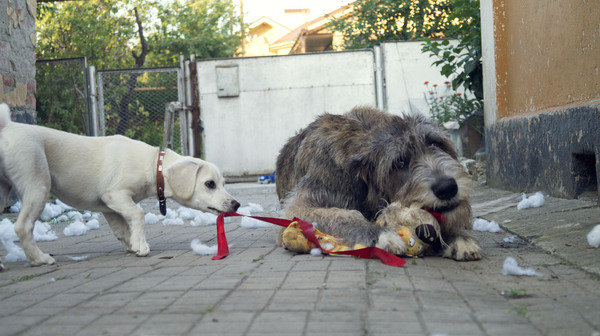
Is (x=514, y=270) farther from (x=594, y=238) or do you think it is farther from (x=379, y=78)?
(x=379, y=78)

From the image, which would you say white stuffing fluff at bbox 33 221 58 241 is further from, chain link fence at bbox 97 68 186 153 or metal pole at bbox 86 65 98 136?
chain link fence at bbox 97 68 186 153

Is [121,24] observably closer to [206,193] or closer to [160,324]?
[206,193]

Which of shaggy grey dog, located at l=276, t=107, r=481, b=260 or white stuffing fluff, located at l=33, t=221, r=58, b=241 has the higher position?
shaggy grey dog, located at l=276, t=107, r=481, b=260

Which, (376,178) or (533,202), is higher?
(376,178)

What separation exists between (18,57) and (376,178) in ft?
21.9

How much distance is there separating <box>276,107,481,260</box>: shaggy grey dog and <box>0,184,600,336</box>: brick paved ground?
259mm

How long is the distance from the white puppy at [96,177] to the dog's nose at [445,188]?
74.6 inches

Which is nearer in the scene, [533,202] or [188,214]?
[533,202]

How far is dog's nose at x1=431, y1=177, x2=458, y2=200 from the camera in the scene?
377 centimetres

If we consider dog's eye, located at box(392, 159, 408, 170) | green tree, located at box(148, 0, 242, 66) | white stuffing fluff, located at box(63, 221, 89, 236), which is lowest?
white stuffing fluff, located at box(63, 221, 89, 236)

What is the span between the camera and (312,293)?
2.92 m

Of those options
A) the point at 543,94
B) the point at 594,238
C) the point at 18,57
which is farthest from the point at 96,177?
the point at 18,57

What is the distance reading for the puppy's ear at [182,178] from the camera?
4770 millimetres

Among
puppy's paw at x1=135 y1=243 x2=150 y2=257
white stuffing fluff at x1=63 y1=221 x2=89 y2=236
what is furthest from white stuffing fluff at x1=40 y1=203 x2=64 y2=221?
puppy's paw at x1=135 y1=243 x2=150 y2=257
